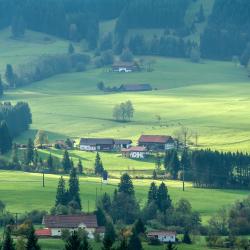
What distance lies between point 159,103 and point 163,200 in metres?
63.4

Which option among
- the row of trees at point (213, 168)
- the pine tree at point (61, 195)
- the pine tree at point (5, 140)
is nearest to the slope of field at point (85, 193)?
the pine tree at point (61, 195)

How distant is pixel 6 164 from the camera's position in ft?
324

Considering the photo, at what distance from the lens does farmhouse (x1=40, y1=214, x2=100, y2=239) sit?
71312mm

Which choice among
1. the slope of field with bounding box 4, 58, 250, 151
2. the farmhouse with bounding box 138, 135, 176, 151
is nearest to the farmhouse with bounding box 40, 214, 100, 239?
the slope of field with bounding box 4, 58, 250, 151

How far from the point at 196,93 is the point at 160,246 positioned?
84809mm

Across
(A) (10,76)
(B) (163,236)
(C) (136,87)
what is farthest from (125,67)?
(B) (163,236)

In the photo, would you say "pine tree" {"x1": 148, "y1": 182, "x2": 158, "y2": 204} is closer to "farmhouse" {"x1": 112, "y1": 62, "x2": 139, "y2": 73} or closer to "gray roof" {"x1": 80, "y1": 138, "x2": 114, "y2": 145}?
"gray roof" {"x1": 80, "y1": 138, "x2": 114, "y2": 145}

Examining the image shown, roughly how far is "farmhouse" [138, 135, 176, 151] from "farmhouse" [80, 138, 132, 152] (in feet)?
4.44

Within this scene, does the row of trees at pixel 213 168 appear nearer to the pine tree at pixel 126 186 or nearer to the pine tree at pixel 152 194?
the pine tree at pixel 126 186

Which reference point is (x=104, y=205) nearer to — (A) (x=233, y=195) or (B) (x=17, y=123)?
(A) (x=233, y=195)

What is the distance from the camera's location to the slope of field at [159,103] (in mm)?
120688

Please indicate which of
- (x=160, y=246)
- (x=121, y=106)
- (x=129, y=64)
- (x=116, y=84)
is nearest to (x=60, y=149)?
(x=121, y=106)

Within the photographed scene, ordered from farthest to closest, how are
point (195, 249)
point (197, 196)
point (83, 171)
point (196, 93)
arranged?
point (196, 93)
point (83, 171)
point (197, 196)
point (195, 249)

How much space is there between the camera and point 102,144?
111 m
